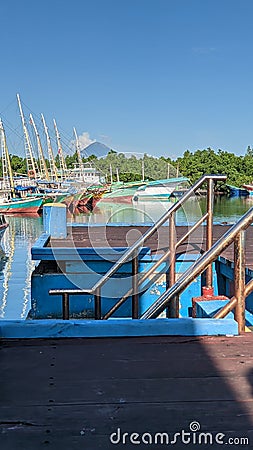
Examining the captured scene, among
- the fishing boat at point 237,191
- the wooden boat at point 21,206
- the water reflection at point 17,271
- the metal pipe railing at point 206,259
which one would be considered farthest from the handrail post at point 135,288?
the fishing boat at point 237,191

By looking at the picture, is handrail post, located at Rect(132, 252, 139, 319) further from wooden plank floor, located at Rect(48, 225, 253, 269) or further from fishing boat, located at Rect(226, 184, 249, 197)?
fishing boat, located at Rect(226, 184, 249, 197)

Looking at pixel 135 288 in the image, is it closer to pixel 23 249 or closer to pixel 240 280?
pixel 240 280

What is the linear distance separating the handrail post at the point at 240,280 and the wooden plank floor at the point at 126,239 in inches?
82.3

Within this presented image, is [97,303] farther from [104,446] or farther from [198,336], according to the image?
[104,446]

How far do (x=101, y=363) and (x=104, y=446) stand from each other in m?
0.71

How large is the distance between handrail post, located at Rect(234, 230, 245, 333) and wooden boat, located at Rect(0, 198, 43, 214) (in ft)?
124

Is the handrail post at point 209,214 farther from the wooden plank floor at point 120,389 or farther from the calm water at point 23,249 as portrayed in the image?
the wooden plank floor at point 120,389

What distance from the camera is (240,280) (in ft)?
9.32

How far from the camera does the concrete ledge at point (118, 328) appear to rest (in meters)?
2.67

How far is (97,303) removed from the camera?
3797 millimetres

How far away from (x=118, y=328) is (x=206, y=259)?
2.27 ft

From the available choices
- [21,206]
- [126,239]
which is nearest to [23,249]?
[126,239]

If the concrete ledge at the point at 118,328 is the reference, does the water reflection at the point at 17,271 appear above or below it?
below

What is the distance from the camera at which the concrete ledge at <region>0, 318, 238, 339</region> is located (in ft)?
8.75
